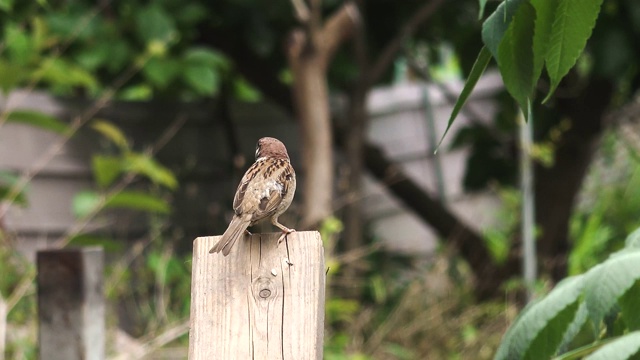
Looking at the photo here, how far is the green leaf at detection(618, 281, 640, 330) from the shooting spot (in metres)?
2.15

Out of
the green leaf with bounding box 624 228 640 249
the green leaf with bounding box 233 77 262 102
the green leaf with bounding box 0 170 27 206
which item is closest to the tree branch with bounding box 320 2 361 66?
the green leaf with bounding box 233 77 262 102

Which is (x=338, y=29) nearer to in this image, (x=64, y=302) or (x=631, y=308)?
(x=64, y=302)

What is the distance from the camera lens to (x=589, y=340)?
6488 mm

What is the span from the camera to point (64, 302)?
3.41m

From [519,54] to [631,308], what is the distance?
554 mm

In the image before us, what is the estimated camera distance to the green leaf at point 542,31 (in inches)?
78.1

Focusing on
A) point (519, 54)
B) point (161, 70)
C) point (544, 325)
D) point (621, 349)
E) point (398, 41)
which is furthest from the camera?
point (398, 41)

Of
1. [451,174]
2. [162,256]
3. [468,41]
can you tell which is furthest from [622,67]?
[451,174]

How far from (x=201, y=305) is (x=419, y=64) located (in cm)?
654

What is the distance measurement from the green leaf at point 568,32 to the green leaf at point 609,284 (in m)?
0.37

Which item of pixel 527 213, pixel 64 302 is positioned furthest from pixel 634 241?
pixel 527 213

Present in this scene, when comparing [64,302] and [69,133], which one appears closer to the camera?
[64,302]

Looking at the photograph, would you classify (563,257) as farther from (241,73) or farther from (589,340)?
(241,73)

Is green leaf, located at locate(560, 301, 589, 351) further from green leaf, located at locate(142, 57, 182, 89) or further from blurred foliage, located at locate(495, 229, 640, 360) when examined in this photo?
green leaf, located at locate(142, 57, 182, 89)
